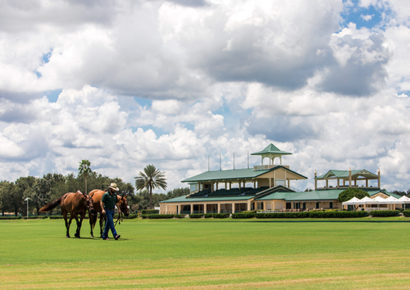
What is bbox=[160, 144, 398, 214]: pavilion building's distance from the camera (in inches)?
4038

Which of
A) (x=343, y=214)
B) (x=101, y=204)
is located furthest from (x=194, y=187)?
(x=101, y=204)

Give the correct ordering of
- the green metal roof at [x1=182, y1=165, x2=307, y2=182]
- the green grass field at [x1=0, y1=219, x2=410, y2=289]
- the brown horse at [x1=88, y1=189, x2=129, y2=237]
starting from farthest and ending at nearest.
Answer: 1. the green metal roof at [x1=182, y1=165, x2=307, y2=182]
2. the brown horse at [x1=88, y1=189, x2=129, y2=237]
3. the green grass field at [x1=0, y1=219, x2=410, y2=289]

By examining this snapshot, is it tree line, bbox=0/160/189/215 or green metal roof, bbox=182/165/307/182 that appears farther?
tree line, bbox=0/160/189/215

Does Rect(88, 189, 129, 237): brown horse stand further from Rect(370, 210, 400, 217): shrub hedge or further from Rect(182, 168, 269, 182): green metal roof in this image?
Rect(182, 168, 269, 182): green metal roof

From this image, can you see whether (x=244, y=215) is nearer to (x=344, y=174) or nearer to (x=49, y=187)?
(x=344, y=174)

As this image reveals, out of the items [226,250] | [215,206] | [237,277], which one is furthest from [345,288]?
[215,206]

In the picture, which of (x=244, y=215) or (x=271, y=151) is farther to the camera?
(x=271, y=151)

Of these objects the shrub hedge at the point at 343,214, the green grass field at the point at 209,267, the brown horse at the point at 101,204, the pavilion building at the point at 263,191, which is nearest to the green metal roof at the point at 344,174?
the pavilion building at the point at 263,191

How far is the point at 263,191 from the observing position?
4304 inches

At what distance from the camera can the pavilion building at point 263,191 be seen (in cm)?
10256

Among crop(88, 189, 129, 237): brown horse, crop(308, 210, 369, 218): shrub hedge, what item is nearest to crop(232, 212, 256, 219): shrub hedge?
crop(308, 210, 369, 218): shrub hedge

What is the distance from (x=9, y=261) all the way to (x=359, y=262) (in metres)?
9.67

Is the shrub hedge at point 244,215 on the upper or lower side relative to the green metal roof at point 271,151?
lower

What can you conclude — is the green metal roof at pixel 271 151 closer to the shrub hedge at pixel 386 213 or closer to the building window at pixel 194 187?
the building window at pixel 194 187
